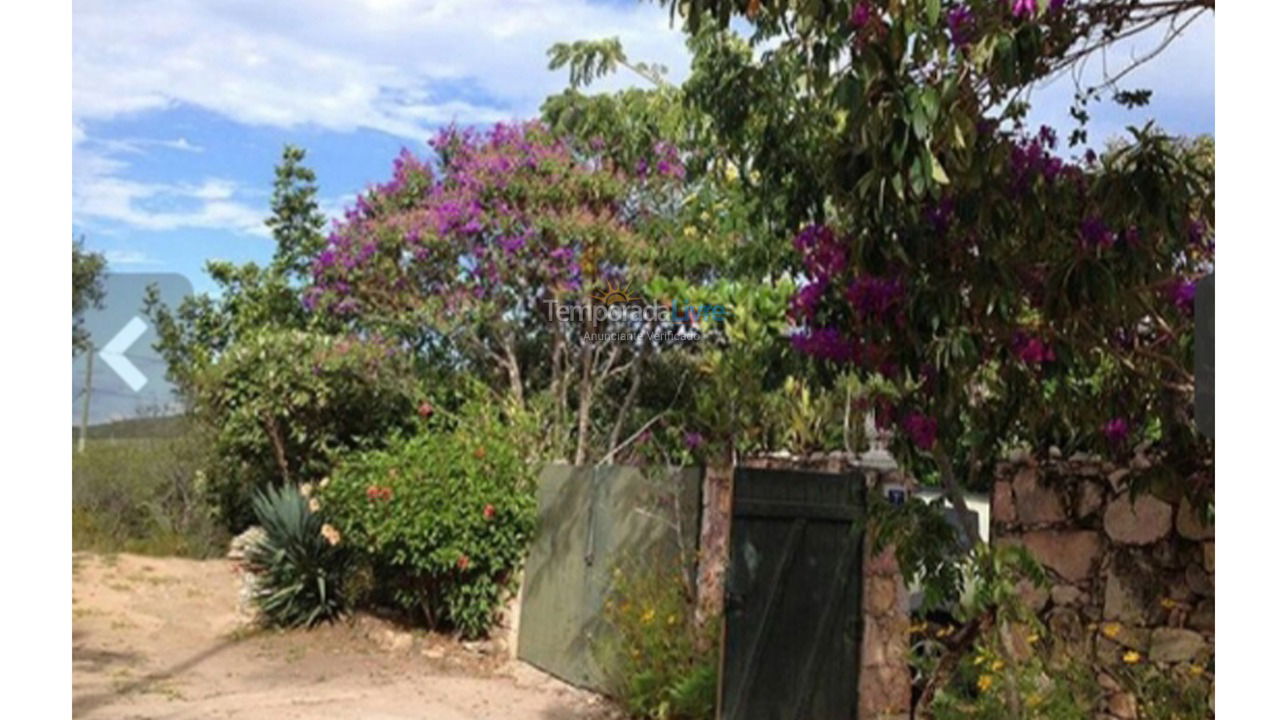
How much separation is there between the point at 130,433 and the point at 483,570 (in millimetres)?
6327

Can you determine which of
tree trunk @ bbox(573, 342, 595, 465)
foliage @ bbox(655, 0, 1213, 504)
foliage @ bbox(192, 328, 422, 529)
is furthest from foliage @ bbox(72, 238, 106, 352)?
foliage @ bbox(655, 0, 1213, 504)

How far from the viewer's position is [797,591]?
671cm

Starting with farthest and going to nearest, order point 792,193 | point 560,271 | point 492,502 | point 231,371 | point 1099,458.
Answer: point 231,371, point 560,271, point 492,502, point 1099,458, point 792,193

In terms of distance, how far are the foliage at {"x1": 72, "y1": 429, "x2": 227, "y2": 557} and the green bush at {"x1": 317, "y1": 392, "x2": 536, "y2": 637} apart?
4.05m

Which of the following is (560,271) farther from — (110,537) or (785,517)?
(110,537)

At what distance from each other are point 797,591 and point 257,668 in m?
4.22

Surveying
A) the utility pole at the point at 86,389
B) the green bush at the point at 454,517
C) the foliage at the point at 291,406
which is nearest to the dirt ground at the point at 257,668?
the green bush at the point at 454,517

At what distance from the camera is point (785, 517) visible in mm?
6723

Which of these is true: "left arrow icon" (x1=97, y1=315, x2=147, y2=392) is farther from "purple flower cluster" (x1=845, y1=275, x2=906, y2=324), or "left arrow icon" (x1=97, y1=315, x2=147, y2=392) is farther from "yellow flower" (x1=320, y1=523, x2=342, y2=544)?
"purple flower cluster" (x1=845, y1=275, x2=906, y2=324)

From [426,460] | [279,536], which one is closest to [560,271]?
[426,460]

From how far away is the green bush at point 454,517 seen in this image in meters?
9.04

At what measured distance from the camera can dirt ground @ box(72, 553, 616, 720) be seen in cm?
764

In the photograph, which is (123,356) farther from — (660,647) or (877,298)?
(877,298)

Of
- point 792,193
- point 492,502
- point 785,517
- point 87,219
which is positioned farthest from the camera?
point 87,219
